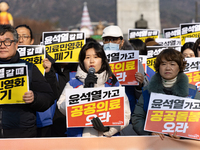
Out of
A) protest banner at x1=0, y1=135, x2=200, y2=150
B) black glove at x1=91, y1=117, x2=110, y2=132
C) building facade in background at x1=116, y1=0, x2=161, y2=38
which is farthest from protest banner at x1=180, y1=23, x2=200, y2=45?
building facade in background at x1=116, y1=0, x2=161, y2=38

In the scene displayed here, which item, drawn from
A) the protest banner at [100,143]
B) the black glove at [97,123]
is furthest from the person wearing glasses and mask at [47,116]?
the black glove at [97,123]

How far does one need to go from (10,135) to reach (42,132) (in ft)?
3.15

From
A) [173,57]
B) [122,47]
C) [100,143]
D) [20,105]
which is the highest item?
[122,47]

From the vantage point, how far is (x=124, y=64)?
14.8 feet

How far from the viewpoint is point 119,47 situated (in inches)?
189

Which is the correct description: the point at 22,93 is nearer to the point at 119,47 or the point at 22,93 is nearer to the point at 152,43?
the point at 119,47

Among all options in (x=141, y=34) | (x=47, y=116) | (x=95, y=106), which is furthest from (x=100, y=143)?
(x=141, y=34)

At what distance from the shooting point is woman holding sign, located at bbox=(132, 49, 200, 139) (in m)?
3.25

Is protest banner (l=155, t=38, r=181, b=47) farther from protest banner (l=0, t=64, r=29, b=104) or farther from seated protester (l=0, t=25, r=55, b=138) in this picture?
protest banner (l=0, t=64, r=29, b=104)

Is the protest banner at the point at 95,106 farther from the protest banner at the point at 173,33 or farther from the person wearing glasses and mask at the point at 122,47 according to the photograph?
the protest banner at the point at 173,33

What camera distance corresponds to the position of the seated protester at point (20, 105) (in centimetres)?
325

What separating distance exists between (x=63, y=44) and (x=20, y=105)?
2.28 metres

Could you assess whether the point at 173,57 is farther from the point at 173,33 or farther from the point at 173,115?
the point at 173,33

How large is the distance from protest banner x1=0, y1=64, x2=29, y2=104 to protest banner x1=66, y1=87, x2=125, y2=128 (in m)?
0.52
